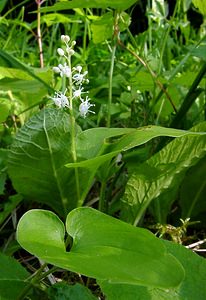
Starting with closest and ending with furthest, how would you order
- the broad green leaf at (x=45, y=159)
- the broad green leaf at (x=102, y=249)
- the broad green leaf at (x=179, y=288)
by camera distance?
the broad green leaf at (x=102, y=249), the broad green leaf at (x=179, y=288), the broad green leaf at (x=45, y=159)

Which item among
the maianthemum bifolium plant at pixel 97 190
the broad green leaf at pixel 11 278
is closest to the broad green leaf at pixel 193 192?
the maianthemum bifolium plant at pixel 97 190

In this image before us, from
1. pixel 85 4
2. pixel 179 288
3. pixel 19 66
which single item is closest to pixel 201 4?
pixel 85 4

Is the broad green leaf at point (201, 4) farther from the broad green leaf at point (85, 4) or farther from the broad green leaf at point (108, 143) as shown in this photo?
the broad green leaf at point (108, 143)

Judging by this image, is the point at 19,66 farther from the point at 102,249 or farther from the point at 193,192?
the point at 102,249

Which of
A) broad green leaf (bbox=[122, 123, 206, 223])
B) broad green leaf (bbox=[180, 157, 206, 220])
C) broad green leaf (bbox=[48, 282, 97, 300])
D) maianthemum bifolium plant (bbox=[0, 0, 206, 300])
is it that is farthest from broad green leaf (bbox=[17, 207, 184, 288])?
broad green leaf (bbox=[180, 157, 206, 220])

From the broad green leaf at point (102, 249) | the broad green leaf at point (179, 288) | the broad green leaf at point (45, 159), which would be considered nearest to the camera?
the broad green leaf at point (102, 249)

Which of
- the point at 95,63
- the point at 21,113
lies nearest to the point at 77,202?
the point at 21,113

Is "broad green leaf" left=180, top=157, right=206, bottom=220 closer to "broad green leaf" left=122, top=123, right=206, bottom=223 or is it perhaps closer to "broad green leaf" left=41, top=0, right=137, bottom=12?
"broad green leaf" left=122, top=123, right=206, bottom=223
